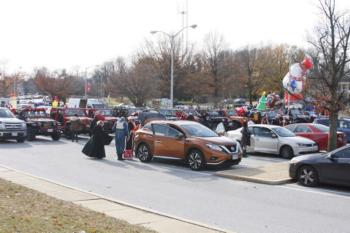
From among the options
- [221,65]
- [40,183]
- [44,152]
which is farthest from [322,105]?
[221,65]

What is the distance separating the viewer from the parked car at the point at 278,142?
20.5 meters

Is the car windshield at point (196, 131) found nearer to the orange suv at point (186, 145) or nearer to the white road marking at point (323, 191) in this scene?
the orange suv at point (186, 145)

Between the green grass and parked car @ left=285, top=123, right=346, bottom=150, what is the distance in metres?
14.9

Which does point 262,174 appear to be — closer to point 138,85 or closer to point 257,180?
point 257,180

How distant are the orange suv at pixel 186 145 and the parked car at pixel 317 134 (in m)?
6.85

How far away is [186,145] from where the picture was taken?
1680cm

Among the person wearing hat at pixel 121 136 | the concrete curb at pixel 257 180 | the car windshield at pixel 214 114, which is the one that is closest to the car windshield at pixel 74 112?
the person wearing hat at pixel 121 136

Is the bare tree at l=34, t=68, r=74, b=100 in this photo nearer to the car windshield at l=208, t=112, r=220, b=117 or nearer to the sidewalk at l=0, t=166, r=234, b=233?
the car windshield at l=208, t=112, r=220, b=117

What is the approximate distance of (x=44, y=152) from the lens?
70.5 ft

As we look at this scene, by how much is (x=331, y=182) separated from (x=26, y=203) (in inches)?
296

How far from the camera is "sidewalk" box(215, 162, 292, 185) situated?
14.0 metres

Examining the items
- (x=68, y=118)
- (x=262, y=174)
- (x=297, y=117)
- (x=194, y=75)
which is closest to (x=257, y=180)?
(x=262, y=174)

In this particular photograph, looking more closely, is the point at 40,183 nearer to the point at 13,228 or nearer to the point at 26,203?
the point at 26,203

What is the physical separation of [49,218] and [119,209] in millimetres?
1827
